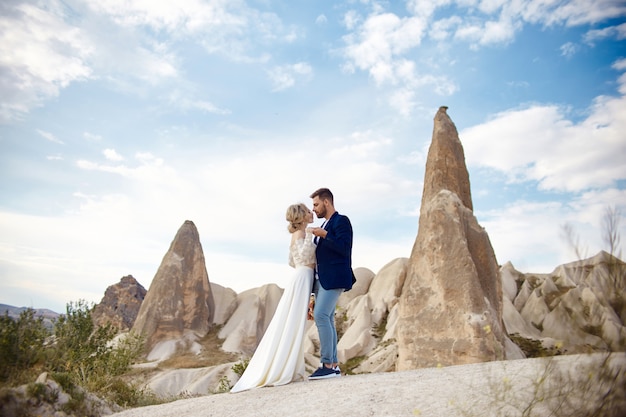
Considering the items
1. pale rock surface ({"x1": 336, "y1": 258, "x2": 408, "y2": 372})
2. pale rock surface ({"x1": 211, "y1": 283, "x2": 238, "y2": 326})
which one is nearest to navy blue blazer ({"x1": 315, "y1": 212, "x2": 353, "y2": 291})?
pale rock surface ({"x1": 336, "y1": 258, "x2": 408, "y2": 372})

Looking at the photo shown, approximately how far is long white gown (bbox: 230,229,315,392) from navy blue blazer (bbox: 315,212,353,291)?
198 mm

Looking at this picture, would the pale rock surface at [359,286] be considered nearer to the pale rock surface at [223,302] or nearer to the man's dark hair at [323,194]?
the pale rock surface at [223,302]

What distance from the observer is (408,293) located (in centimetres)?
1220

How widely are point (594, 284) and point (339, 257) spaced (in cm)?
242

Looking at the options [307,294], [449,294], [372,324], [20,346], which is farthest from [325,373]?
[372,324]

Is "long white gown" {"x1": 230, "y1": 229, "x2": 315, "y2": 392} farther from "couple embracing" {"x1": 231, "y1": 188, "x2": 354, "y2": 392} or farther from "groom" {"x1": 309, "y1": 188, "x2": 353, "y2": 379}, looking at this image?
"groom" {"x1": 309, "y1": 188, "x2": 353, "y2": 379}

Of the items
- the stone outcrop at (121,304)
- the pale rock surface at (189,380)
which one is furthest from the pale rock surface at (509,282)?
the stone outcrop at (121,304)

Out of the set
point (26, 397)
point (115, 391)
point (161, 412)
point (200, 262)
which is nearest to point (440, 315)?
point (115, 391)

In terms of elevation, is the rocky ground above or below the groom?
below

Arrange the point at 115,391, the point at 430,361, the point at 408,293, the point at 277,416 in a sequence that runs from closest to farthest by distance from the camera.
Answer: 1. the point at 277,416
2. the point at 115,391
3. the point at 430,361
4. the point at 408,293

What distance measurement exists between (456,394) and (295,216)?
7.56 feet

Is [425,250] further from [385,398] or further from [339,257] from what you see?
[385,398]

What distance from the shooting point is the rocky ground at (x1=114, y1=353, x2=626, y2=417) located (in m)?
2.80

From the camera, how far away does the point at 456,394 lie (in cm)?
380
